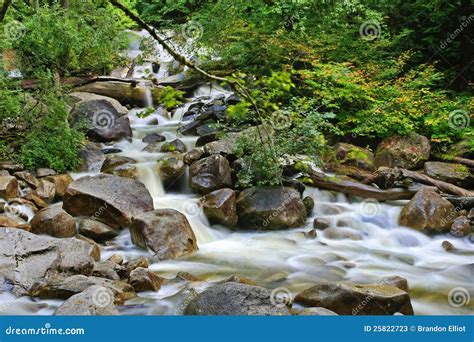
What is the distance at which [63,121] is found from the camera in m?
9.41

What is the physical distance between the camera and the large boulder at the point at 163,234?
6.68 metres

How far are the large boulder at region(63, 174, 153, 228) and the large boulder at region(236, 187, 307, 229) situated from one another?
1688 millimetres

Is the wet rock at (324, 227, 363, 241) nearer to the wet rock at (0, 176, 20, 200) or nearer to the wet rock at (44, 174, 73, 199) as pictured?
the wet rock at (44, 174, 73, 199)

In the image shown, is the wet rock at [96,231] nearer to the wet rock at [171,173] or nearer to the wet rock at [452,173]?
the wet rock at [171,173]

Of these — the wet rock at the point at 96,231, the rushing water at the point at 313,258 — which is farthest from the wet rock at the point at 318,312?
the wet rock at the point at 96,231

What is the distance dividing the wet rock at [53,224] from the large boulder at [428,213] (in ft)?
18.5

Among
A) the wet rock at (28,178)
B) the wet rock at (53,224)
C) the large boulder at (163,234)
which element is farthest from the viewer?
the wet rock at (28,178)

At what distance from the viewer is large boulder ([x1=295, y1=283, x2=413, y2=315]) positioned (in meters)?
4.68

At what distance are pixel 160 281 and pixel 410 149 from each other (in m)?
6.68

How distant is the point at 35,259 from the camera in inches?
219

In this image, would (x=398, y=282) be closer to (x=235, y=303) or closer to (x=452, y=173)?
(x=235, y=303)

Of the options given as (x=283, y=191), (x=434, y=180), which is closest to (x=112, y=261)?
(x=283, y=191)

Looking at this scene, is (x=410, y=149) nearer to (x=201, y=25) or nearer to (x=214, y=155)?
(x=214, y=155)

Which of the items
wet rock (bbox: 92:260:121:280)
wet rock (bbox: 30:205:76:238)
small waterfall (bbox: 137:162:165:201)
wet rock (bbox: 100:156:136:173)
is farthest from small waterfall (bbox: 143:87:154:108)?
wet rock (bbox: 92:260:121:280)
